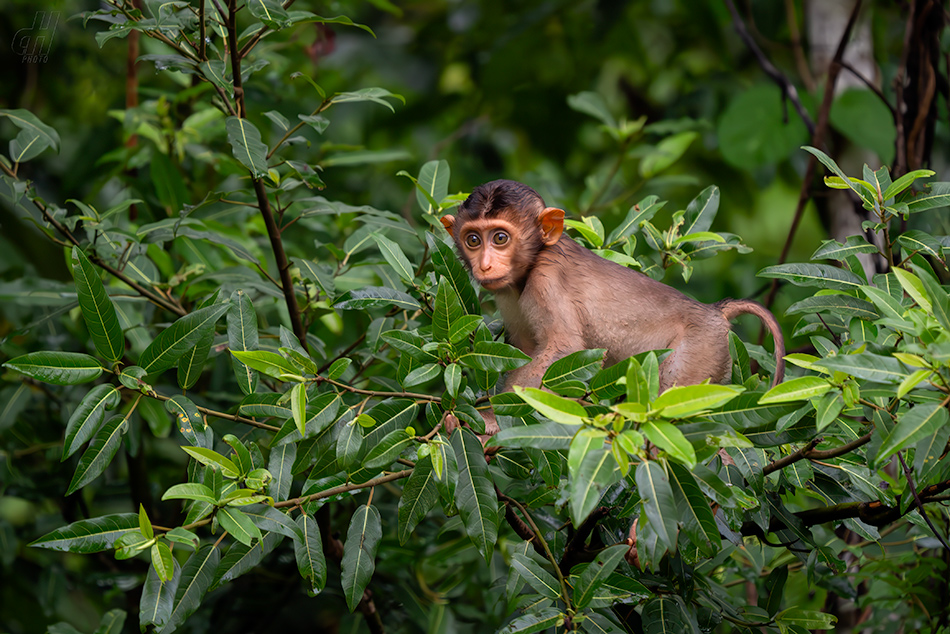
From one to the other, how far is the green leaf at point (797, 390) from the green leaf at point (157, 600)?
1314mm

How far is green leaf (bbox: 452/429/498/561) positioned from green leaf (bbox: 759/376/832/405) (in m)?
0.66

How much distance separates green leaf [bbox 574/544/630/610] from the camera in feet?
5.74

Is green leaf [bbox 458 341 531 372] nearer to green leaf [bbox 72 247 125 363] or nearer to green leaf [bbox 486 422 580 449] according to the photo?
green leaf [bbox 486 422 580 449]

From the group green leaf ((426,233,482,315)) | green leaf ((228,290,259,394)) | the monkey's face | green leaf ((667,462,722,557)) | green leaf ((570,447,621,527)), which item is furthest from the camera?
the monkey's face

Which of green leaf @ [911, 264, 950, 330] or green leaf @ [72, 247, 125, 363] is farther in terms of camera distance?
green leaf @ [72, 247, 125, 363]

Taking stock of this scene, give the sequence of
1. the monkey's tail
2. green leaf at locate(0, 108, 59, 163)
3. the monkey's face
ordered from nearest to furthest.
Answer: the monkey's tail → green leaf at locate(0, 108, 59, 163) → the monkey's face

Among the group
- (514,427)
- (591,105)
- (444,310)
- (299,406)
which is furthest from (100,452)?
(591,105)

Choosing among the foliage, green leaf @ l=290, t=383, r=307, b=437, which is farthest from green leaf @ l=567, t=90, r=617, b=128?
green leaf @ l=290, t=383, r=307, b=437

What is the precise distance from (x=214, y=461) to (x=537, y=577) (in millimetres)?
826

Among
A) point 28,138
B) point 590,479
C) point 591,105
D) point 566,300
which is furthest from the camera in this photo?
point 591,105

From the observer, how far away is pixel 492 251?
9.85 feet

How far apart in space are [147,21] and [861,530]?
2390mm

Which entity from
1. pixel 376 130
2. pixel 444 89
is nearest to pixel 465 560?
pixel 376 130

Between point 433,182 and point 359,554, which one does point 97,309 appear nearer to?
point 359,554
